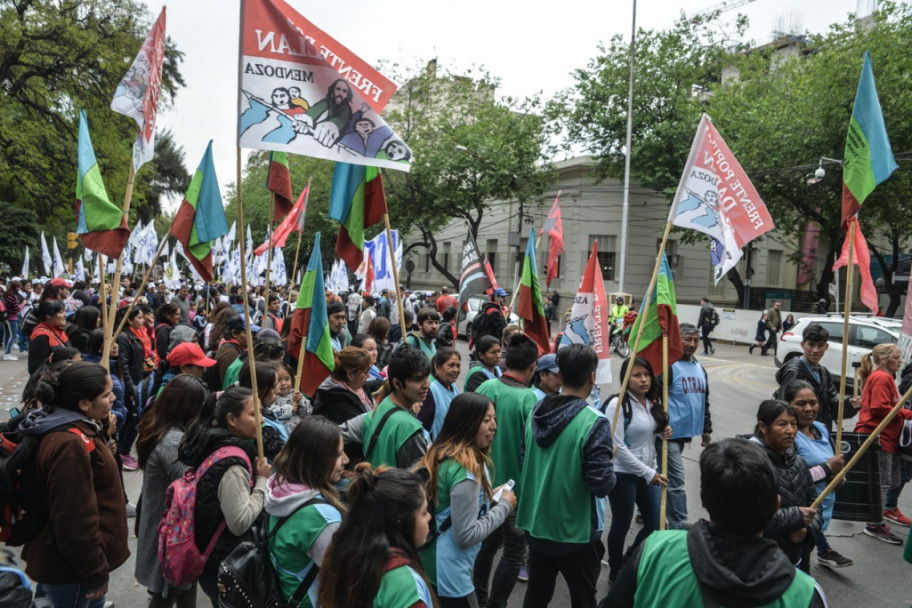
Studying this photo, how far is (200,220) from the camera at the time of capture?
550 cm

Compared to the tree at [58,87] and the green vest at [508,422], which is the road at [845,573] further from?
the tree at [58,87]

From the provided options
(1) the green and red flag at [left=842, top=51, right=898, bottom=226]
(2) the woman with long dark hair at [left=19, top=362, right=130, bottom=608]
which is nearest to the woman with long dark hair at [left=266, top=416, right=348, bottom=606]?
(2) the woman with long dark hair at [left=19, top=362, right=130, bottom=608]

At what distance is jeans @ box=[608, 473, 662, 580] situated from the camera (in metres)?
4.33

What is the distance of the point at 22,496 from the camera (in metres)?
2.77

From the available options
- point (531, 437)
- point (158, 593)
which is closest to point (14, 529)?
point (158, 593)

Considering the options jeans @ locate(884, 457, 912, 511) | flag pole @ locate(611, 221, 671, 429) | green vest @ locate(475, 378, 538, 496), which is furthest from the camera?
jeans @ locate(884, 457, 912, 511)

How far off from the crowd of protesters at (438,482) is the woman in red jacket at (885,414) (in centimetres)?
5

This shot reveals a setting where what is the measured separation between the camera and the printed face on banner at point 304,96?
3.66m

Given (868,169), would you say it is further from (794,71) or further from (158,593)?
(794,71)

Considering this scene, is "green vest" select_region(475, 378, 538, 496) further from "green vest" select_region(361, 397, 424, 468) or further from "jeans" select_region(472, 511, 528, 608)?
"green vest" select_region(361, 397, 424, 468)

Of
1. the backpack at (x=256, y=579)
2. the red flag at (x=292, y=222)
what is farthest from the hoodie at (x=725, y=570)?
the red flag at (x=292, y=222)

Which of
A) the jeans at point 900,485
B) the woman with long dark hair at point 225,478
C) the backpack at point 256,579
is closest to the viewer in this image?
the backpack at point 256,579

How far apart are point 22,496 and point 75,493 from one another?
0.24m

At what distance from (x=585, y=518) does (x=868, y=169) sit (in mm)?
3074
